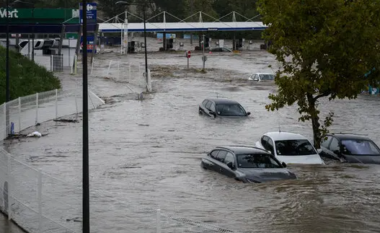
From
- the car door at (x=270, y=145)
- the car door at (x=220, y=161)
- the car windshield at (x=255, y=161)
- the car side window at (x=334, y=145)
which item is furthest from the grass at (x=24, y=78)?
the car windshield at (x=255, y=161)

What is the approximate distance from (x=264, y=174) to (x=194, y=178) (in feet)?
9.97

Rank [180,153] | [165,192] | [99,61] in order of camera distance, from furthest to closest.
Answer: [99,61], [180,153], [165,192]

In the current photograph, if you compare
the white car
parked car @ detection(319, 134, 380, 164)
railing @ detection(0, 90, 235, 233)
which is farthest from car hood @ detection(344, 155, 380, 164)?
railing @ detection(0, 90, 235, 233)

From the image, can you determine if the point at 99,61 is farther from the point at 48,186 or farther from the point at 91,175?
the point at 48,186

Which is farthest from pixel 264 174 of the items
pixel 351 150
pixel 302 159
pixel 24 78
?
pixel 24 78

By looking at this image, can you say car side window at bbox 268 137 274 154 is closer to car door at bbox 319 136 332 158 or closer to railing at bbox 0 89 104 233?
car door at bbox 319 136 332 158

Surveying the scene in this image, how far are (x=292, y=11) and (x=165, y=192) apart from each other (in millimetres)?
8408

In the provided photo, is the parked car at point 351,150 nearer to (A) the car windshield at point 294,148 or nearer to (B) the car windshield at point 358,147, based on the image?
(B) the car windshield at point 358,147

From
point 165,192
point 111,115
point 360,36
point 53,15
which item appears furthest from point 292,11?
point 53,15

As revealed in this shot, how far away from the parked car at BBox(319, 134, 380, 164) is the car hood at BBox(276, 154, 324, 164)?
3.75 ft

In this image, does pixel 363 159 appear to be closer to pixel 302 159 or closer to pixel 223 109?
pixel 302 159

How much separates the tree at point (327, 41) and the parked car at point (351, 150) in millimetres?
1001

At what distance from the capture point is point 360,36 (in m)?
25.5

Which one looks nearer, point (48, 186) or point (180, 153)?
point (48, 186)
